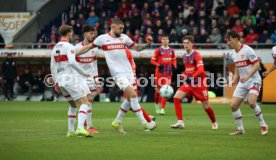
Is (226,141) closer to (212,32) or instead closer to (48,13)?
(212,32)

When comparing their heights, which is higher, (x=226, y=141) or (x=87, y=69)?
(x=87, y=69)

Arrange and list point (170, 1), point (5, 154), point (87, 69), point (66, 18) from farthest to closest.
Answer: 1. point (66, 18)
2. point (170, 1)
3. point (87, 69)
4. point (5, 154)

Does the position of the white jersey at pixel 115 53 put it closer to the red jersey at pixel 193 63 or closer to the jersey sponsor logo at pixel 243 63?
the jersey sponsor logo at pixel 243 63

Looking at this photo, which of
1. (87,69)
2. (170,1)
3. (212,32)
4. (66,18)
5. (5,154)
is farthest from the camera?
(66,18)

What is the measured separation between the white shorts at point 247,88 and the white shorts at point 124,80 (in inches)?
90.7

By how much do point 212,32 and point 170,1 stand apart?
15.4ft

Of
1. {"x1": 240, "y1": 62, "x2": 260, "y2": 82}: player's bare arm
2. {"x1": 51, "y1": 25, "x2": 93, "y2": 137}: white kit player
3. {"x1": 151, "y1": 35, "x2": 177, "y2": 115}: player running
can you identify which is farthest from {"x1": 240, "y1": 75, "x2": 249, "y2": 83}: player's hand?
{"x1": 151, "y1": 35, "x2": 177, "y2": 115}: player running

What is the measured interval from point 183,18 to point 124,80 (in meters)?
19.6

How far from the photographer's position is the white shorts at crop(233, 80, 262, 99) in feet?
51.0

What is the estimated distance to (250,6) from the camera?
1367 inches

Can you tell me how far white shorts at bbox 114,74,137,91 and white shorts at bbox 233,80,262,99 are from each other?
230 cm

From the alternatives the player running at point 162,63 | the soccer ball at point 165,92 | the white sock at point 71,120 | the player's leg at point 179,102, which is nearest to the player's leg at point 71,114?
the white sock at point 71,120

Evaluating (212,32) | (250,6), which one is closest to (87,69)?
(212,32)

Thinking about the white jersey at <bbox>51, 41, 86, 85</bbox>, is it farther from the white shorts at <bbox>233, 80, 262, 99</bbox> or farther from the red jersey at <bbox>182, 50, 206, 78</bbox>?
the red jersey at <bbox>182, 50, 206, 78</bbox>
